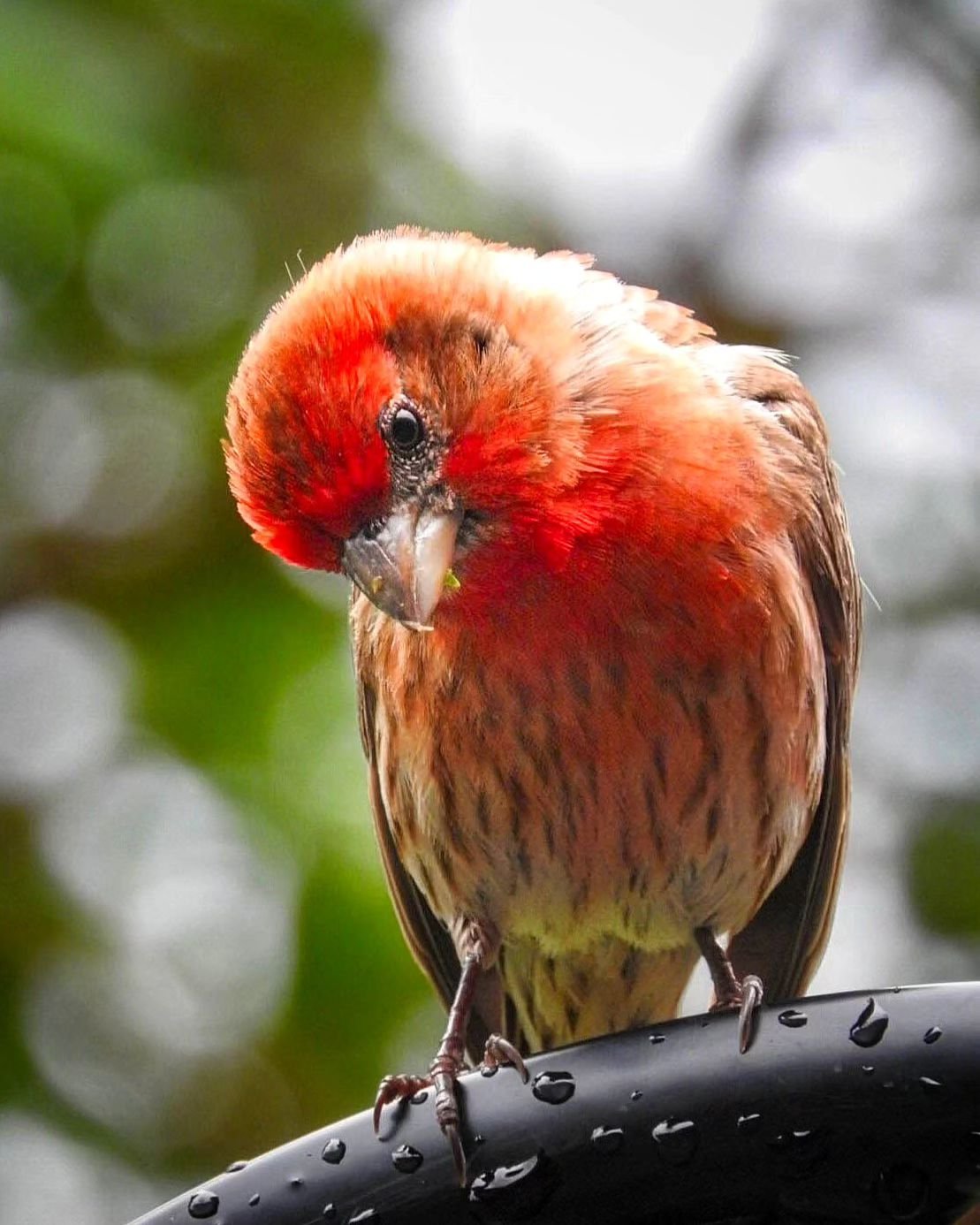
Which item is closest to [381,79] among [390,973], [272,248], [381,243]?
[272,248]

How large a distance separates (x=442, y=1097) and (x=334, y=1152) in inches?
7.3

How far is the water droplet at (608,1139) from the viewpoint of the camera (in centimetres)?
251

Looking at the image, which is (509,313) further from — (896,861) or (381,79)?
(896,861)

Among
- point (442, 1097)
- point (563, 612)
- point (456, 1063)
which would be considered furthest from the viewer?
point (456, 1063)

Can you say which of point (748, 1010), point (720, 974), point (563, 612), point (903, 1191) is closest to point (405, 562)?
point (563, 612)

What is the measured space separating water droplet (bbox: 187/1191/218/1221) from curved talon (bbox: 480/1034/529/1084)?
45cm

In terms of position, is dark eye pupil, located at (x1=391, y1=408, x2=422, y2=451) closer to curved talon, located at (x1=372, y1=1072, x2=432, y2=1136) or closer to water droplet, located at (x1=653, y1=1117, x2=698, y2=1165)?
curved talon, located at (x1=372, y1=1072, x2=432, y2=1136)

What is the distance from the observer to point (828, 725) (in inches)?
168

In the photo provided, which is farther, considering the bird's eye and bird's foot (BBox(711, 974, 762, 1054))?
the bird's eye

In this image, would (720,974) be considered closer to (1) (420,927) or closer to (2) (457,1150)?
(1) (420,927)

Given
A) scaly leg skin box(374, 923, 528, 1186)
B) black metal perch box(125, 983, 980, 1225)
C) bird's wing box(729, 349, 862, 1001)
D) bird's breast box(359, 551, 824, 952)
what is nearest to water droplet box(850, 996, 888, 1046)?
black metal perch box(125, 983, 980, 1225)

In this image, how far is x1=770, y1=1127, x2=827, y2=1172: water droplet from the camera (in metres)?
2.44

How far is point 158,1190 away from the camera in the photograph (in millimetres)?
4145

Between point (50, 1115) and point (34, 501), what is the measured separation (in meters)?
1.40
